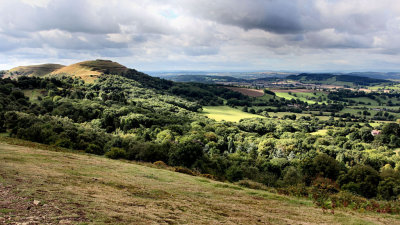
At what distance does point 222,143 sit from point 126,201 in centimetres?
6724

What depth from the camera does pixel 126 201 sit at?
54.7ft

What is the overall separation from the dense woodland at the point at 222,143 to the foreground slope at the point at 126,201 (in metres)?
4.99

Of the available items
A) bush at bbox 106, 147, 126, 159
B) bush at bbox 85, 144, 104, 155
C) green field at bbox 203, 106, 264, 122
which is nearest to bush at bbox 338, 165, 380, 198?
bush at bbox 106, 147, 126, 159

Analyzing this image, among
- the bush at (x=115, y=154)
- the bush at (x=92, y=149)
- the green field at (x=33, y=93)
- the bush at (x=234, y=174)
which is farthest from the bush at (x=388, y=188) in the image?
the green field at (x=33, y=93)

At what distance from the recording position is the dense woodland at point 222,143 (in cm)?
4469

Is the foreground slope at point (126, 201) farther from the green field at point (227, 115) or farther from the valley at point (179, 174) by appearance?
the green field at point (227, 115)

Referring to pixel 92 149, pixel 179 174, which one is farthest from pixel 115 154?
pixel 179 174

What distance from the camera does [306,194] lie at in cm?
2541

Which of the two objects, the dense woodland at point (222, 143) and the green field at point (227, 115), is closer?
the dense woodland at point (222, 143)

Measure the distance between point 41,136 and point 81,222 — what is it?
43.1 meters

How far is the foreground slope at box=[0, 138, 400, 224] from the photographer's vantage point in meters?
12.8

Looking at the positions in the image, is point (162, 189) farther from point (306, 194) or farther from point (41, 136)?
point (41, 136)

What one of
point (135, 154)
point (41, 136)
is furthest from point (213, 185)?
point (41, 136)

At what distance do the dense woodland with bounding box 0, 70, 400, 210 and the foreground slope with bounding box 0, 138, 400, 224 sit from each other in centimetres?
499
